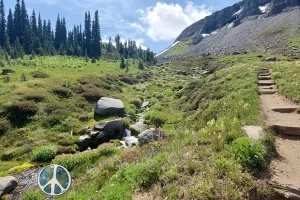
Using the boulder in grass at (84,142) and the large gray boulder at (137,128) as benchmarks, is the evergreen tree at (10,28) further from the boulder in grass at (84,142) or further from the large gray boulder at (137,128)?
the boulder in grass at (84,142)

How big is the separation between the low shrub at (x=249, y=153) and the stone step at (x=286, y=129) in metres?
2.68

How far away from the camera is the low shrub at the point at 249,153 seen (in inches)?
281

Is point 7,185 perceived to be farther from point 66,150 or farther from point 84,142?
point 84,142

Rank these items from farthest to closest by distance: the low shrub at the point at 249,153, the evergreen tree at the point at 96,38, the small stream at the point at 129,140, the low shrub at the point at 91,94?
the evergreen tree at the point at 96,38 < the low shrub at the point at 91,94 < the small stream at the point at 129,140 < the low shrub at the point at 249,153

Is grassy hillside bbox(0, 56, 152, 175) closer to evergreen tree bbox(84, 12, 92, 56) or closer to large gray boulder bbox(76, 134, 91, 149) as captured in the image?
large gray boulder bbox(76, 134, 91, 149)

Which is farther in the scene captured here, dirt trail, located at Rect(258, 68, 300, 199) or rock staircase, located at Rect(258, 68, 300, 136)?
rock staircase, located at Rect(258, 68, 300, 136)

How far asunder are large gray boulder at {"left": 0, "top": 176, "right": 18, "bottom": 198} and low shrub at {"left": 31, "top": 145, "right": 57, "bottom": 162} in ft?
10.7

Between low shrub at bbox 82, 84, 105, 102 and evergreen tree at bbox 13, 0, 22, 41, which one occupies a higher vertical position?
evergreen tree at bbox 13, 0, 22, 41

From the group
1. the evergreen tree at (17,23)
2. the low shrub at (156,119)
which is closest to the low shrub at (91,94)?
the low shrub at (156,119)

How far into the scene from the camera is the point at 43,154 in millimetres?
16531

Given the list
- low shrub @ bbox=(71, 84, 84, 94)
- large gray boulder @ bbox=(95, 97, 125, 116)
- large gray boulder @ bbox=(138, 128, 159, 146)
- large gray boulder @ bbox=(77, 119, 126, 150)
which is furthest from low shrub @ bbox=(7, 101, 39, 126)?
large gray boulder @ bbox=(138, 128, 159, 146)

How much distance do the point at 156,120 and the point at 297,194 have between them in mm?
18570

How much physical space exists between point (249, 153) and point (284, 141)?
283 cm

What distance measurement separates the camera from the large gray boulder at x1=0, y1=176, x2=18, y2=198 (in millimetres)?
12096
